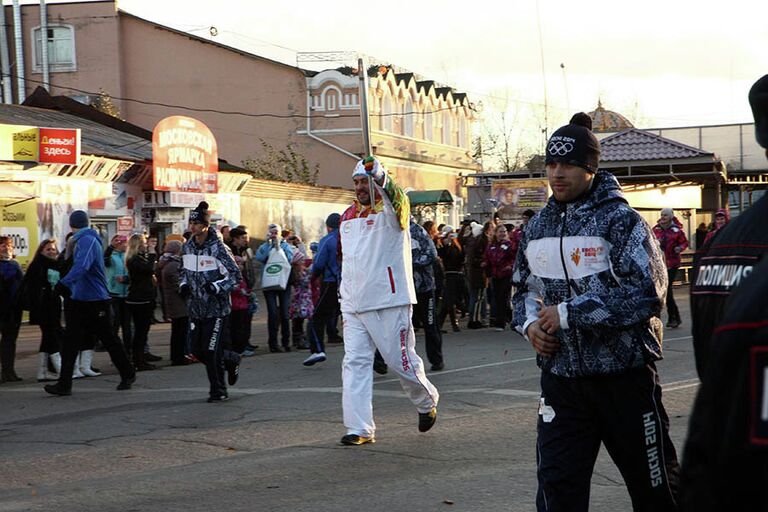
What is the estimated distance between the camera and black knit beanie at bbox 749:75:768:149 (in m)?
2.40

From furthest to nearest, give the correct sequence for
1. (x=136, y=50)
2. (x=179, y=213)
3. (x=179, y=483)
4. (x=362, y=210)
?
(x=136, y=50) → (x=179, y=213) → (x=362, y=210) → (x=179, y=483)

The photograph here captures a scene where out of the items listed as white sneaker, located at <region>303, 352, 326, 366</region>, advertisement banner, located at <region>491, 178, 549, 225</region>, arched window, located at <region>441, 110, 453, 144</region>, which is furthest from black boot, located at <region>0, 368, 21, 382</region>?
arched window, located at <region>441, 110, 453, 144</region>

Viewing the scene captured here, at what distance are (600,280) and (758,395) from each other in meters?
2.81

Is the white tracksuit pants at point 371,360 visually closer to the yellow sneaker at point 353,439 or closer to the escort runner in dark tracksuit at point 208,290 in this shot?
the yellow sneaker at point 353,439

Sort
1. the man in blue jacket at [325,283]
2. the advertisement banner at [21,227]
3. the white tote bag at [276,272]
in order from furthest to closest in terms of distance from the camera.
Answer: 1. the advertisement banner at [21,227]
2. the white tote bag at [276,272]
3. the man in blue jacket at [325,283]

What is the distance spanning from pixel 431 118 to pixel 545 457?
51873 millimetres

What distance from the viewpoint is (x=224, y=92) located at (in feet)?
155

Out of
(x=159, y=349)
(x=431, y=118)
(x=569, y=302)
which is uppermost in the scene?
(x=431, y=118)

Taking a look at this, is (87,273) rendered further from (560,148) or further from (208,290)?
(560,148)

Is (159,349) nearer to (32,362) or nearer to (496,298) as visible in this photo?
(32,362)

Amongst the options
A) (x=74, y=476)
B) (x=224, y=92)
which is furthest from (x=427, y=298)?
(x=224, y=92)

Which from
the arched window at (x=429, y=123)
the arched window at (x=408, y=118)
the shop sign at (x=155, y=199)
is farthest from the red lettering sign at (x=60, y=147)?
the arched window at (x=429, y=123)

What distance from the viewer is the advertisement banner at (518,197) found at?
3728 centimetres

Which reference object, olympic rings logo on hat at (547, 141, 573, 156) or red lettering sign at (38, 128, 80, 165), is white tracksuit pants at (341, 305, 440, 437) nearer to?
olympic rings logo on hat at (547, 141, 573, 156)
